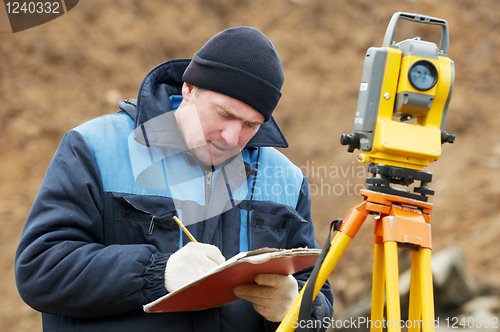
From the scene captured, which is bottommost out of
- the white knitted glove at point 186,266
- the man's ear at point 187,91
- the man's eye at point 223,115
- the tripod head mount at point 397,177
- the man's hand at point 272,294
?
the man's hand at point 272,294

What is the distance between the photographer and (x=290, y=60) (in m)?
6.43

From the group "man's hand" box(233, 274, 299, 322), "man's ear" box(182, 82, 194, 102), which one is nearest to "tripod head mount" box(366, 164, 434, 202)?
"man's hand" box(233, 274, 299, 322)

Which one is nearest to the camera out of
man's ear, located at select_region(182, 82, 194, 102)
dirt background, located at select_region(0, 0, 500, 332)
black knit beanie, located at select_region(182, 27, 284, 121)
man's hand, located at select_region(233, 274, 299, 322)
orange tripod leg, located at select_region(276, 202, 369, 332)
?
orange tripod leg, located at select_region(276, 202, 369, 332)

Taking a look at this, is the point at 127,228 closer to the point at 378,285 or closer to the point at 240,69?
the point at 240,69

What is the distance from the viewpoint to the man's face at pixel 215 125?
1.75 metres

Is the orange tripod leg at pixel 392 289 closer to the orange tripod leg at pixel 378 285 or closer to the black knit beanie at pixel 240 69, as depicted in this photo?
the orange tripod leg at pixel 378 285

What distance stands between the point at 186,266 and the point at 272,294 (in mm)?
312

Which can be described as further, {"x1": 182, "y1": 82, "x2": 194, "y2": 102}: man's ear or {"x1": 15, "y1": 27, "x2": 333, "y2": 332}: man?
{"x1": 182, "y1": 82, "x2": 194, "y2": 102}: man's ear

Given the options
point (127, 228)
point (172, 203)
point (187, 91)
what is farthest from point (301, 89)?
point (127, 228)

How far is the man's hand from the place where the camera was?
1.45 meters

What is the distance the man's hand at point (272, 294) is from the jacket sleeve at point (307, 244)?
160 millimetres

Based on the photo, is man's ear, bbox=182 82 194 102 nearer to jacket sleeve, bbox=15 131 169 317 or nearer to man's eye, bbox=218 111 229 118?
man's eye, bbox=218 111 229 118

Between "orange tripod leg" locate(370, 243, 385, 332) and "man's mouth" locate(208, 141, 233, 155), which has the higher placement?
"man's mouth" locate(208, 141, 233, 155)

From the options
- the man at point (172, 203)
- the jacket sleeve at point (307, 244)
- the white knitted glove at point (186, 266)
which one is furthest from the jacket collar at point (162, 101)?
the white knitted glove at point (186, 266)
